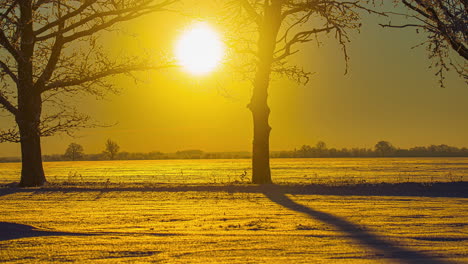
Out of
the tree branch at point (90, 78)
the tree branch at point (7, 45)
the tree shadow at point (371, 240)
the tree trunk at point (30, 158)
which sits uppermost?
the tree branch at point (7, 45)

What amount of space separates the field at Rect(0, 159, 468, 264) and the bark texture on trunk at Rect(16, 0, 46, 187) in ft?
16.3

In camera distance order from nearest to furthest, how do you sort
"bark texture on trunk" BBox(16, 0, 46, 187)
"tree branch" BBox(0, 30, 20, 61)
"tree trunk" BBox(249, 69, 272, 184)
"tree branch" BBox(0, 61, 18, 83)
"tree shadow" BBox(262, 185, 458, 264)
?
"tree shadow" BBox(262, 185, 458, 264) → "tree branch" BBox(0, 30, 20, 61) → "tree branch" BBox(0, 61, 18, 83) → "tree trunk" BBox(249, 69, 272, 184) → "bark texture on trunk" BBox(16, 0, 46, 187)

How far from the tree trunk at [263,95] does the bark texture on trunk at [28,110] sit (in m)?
6.75

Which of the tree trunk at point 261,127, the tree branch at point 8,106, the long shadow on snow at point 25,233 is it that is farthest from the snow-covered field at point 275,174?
the long shadow on snow at point 25,233

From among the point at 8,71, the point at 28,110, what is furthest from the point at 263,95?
the point at 8,71

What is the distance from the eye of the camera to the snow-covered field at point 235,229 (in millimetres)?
6055

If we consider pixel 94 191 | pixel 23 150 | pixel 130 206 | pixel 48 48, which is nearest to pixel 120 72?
pixel 48 48

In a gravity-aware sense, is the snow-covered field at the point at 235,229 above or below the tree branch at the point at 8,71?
below

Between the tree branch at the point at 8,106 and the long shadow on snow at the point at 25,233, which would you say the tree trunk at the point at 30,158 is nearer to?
the tree branch at the point at 8,106

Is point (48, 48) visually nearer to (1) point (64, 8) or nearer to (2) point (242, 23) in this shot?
(1) point (64, 8)

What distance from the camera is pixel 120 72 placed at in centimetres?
1902

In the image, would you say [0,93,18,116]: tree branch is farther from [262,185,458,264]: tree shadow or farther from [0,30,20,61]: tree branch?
[262,185,458,264]: tree shadow

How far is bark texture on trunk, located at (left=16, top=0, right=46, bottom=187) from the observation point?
18.2 m

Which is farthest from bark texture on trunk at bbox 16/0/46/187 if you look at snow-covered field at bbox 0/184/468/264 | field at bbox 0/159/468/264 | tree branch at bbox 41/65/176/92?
snow-covered field at bbox 0/184/468/264
